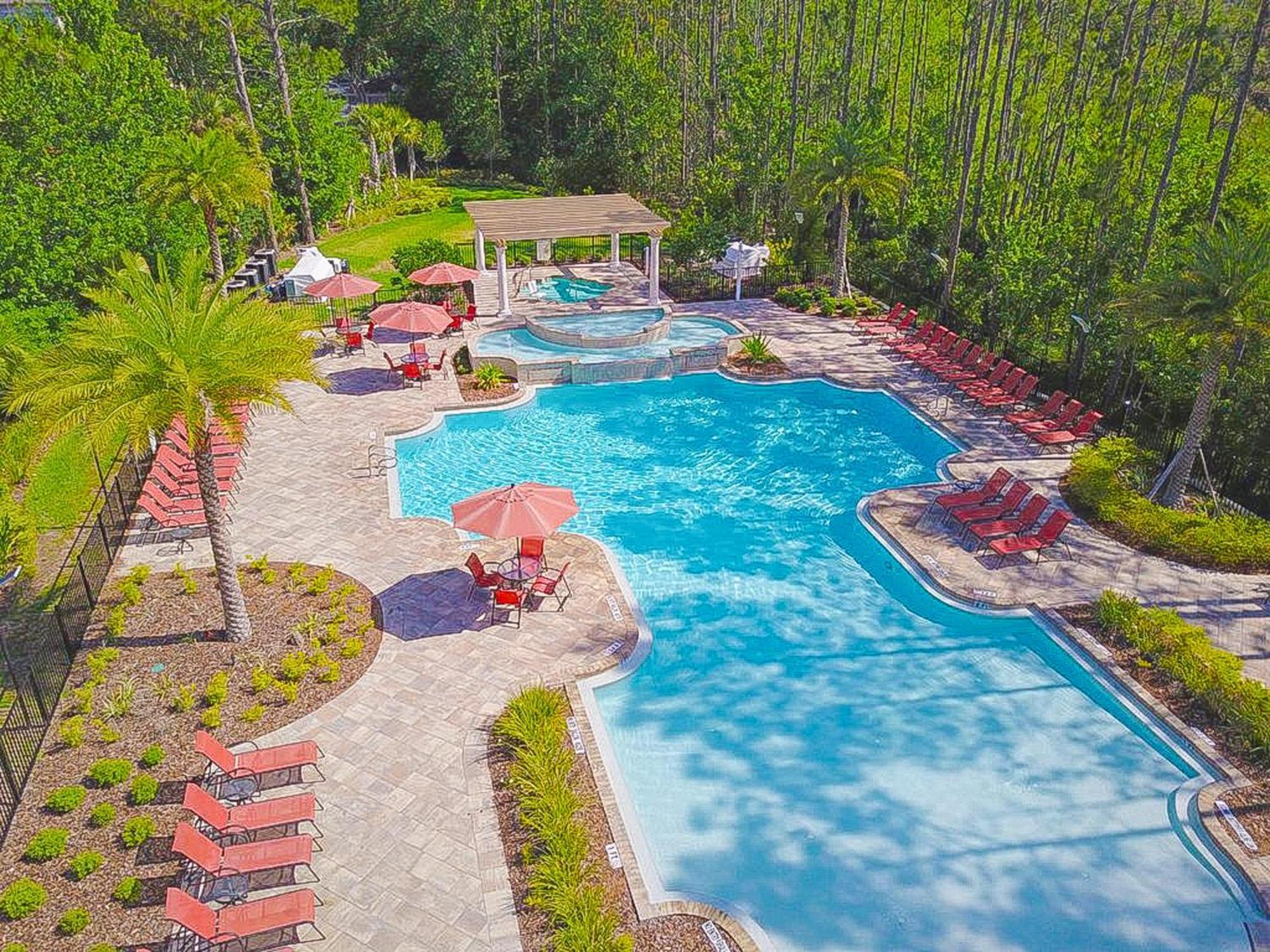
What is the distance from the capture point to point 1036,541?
57.5ft

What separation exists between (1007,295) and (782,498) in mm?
11304

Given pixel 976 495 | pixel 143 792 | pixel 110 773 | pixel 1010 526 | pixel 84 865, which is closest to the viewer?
pixel 84 865

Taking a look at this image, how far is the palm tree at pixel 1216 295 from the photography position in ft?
55.4

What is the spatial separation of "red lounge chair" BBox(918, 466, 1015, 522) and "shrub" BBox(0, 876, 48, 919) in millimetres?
16116

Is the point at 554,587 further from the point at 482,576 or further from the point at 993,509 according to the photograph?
the point at 993,509

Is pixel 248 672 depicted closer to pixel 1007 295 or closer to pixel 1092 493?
pixel 1092 493

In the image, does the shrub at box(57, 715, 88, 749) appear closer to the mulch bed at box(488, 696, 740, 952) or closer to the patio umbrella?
the mulch bed at box(488, 696, 740, 952)

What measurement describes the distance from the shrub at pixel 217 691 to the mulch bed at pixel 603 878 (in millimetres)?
4378

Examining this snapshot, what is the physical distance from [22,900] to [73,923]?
2.54 ft

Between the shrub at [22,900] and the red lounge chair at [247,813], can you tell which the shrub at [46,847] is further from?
the red lounge chair at [247,813]

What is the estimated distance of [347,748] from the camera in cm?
1283

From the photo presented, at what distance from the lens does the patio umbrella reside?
50.3 ft

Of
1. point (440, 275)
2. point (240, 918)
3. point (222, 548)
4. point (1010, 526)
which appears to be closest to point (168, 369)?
point (222, 548)

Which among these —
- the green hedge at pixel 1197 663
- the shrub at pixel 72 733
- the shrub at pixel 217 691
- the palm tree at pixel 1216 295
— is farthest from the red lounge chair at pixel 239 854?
the palm tree at pixel 1216 295
